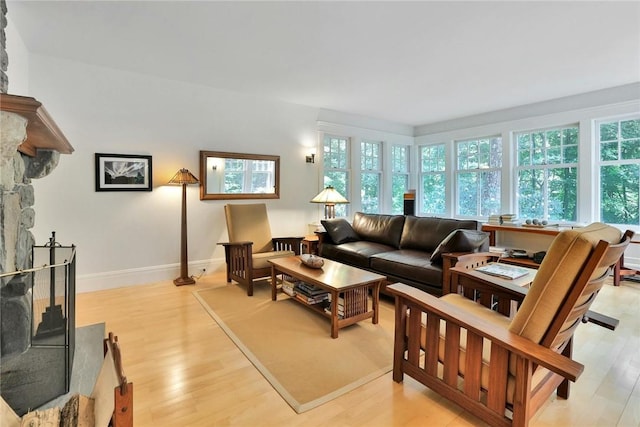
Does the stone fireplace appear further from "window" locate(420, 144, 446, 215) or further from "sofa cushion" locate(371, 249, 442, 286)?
"window" locate(420, 144, 446, 215)

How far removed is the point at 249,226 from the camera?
13.4 ft

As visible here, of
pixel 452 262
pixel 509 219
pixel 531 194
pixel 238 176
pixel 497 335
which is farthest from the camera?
pixel 531 194

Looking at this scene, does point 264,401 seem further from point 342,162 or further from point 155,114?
point 342,162

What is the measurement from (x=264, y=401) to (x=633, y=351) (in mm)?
2597

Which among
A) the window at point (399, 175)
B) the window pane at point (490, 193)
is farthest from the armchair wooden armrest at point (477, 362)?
the window at point (399, 175)

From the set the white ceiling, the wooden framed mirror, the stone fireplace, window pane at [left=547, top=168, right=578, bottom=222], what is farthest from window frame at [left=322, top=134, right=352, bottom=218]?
the stone fireplace

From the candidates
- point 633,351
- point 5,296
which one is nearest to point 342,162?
point 633,351

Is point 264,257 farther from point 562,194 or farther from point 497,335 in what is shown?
point 562,194

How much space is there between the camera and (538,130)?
5.11 meters

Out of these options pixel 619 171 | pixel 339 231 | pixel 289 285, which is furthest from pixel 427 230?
pixel 619 171

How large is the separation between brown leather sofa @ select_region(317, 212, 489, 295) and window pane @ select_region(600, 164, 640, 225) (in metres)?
2.09

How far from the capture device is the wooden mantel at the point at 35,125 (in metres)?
1.30

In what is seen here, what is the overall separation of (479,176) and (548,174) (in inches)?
43.5

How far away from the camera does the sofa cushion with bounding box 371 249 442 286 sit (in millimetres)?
2898
